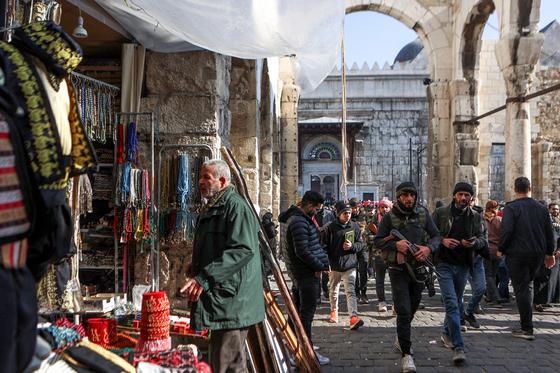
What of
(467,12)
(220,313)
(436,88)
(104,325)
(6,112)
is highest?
(467,12)

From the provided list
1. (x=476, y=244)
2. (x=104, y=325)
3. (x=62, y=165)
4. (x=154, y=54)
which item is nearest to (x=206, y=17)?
(x=154, y=54)

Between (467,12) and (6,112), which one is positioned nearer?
(6,112)

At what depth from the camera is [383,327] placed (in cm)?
666

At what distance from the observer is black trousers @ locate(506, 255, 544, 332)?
598 centimetres

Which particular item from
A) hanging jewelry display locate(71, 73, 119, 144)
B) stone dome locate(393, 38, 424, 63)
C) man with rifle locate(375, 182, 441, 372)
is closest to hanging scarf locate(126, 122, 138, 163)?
hanging jewelry display locate(71, 73, 119, 144)

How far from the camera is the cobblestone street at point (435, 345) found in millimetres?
4910

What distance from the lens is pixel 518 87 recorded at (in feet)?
35.8

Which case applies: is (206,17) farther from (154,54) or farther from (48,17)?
(154,54)

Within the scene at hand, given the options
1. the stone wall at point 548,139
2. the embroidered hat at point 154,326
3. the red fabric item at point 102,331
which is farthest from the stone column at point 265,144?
the stone wall at point 548,139

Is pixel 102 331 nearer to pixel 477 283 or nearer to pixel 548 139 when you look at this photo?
pixel 477 283

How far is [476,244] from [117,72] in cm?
403

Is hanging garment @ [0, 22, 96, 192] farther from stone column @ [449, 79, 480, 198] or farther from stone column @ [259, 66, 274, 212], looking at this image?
stone column @ [449, 79, 480, 198]

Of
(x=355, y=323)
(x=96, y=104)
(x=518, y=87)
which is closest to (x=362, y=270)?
(x=355, y=323)

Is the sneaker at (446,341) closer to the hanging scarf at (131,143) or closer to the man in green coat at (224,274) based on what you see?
the man in green coat at (224,274)
